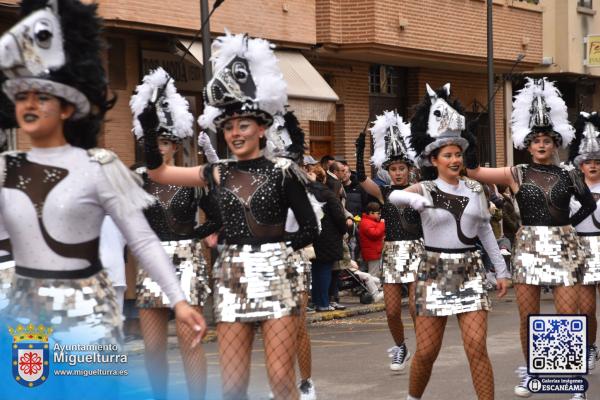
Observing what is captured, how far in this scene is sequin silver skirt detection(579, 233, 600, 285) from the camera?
440 inches

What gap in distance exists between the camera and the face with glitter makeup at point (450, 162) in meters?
8.94

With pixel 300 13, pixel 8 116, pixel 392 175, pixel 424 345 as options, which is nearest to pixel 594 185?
Result: pixel 392 175

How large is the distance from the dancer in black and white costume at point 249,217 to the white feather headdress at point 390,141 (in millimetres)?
5004

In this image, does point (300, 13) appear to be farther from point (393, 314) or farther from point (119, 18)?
point (393, 314)

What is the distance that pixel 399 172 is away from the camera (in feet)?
40.4

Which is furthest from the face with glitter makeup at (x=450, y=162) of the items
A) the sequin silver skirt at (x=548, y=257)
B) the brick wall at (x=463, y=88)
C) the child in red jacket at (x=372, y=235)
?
the brick wall at (x=463, y=88)

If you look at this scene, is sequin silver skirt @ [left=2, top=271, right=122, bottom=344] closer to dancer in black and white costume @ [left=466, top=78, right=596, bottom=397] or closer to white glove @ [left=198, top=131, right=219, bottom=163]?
white glove @ [left=198, top=131, right=219, bottom=163]

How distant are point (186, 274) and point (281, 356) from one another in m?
2.27

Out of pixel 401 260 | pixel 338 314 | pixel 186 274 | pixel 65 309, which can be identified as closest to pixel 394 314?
pixel 401 260

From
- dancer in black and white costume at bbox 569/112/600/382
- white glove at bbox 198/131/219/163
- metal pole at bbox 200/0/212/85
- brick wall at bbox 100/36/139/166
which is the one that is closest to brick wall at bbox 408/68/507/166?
brick wall at bbox 100/36/139/166

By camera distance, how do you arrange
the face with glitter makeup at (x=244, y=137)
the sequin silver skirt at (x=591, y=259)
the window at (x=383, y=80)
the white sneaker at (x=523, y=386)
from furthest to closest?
the window at (x=383, y=80), the sequin silver skirt at (x=591, y=259), the white sneaker at (x=523, y=386), the face with glitter makeup at (x=244, y=137)

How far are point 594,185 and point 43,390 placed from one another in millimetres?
8218

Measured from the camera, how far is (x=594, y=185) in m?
12.5

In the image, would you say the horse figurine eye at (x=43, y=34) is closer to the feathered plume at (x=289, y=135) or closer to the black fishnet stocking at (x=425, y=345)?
the black fishnet stocking at (x=425, y=345)
